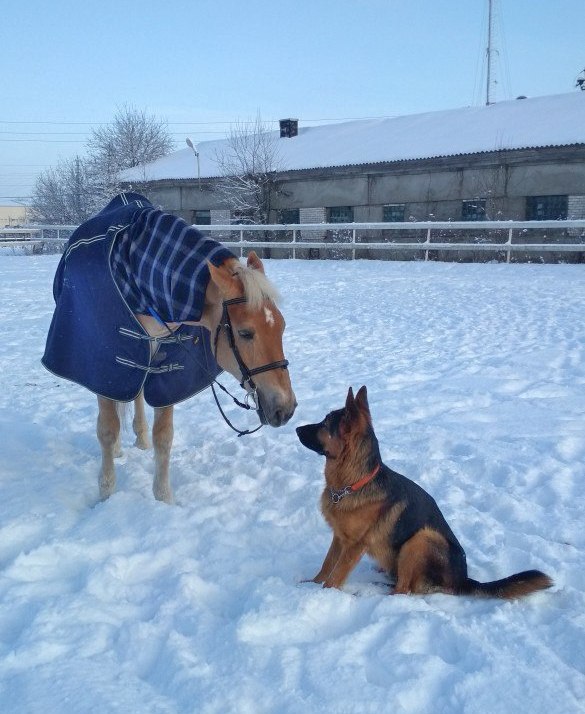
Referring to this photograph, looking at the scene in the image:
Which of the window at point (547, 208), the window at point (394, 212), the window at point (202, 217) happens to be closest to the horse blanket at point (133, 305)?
the window at point (547, 208)

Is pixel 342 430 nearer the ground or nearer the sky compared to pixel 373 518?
nearer the sky

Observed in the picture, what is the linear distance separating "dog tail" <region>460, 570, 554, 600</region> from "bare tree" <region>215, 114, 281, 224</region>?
30.2 metres

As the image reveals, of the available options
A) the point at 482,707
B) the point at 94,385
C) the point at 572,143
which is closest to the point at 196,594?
the point at 482,707

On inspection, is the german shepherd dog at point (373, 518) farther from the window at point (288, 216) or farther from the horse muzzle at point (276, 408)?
the window at point (288, 216)

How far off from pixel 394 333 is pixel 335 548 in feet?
20.3

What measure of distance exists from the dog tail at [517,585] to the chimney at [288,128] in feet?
117

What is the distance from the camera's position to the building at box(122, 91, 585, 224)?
77.2ft

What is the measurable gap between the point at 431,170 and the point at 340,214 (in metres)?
5.41

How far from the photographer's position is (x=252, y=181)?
1242 inches

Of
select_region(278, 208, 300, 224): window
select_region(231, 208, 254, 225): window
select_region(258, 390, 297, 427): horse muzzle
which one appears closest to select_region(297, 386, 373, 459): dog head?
select_region(258, 390, 297, 427): horse muzzle

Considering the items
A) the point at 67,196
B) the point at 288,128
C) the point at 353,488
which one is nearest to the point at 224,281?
the point at 353,488

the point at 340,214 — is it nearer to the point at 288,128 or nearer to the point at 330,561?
the point at 288,128

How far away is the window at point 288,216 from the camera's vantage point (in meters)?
31.3

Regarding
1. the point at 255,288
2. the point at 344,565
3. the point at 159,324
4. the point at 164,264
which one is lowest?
the point at 344,565
